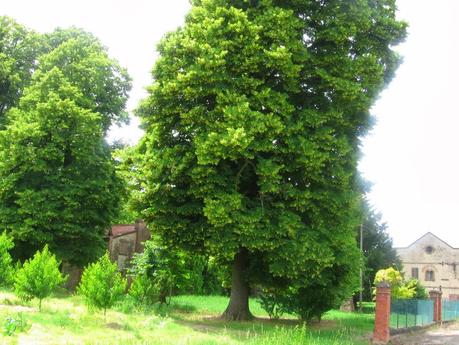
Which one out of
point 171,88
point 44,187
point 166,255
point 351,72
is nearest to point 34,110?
point 44,187

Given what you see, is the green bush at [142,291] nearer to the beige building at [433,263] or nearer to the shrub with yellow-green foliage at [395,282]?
the shrub with yellow-green foliage at [395,282]

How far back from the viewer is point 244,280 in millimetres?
18500

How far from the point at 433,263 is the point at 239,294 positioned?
174 ft

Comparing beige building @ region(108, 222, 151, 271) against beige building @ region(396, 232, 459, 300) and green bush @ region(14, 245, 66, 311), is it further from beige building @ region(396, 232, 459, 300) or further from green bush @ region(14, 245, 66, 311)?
beige building @ region(396, 232, 459, 300)

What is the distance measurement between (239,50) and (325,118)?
355 cm

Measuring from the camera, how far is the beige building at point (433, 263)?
63.2m

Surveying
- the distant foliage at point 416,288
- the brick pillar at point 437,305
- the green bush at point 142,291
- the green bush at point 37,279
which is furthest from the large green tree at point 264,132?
the distant foliage at point 416,288

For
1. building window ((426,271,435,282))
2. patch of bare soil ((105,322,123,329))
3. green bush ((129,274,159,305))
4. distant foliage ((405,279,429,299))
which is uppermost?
building window ((426,271,435,282))

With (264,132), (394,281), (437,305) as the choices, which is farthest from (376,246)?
(264,132)

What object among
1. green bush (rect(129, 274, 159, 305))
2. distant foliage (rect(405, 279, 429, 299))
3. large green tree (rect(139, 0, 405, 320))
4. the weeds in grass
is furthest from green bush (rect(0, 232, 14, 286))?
distant foliage (rect(405, 279, 429, 299))

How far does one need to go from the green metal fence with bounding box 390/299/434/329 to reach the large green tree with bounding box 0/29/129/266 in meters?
15.2

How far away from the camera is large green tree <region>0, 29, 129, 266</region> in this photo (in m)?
25.0

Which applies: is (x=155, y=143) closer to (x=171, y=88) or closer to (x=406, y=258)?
(x=171, y=88)

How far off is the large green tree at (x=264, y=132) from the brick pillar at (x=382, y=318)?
1.53 meters
